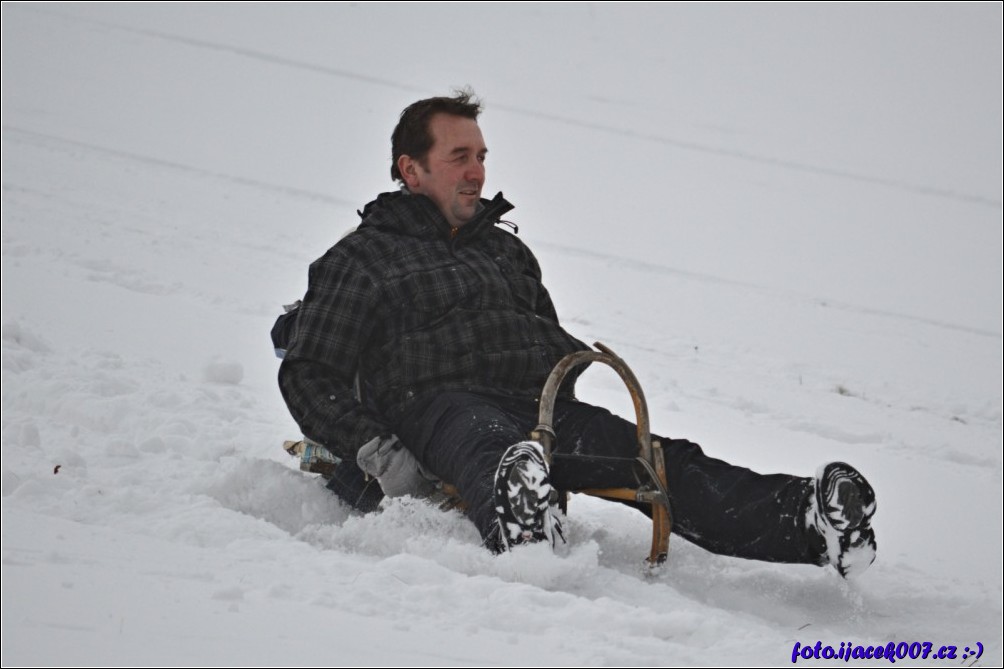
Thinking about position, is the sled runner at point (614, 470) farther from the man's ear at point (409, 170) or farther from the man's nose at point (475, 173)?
the man's ear at point (409, 170)

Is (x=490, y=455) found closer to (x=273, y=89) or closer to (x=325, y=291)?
(x=325, y=291)

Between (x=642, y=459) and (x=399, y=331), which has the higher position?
(x=399, y=331)

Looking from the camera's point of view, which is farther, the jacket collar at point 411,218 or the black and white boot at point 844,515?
the jacket collar at point 411,218

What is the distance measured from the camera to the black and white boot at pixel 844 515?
2635 millimetres

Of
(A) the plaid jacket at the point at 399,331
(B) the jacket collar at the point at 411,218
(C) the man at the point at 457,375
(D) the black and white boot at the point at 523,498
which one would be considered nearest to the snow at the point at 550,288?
(D) the black and white boot at the point at 523,498

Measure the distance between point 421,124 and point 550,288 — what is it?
12.6 ft

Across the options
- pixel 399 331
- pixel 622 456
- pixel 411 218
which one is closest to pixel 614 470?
pixel 622 456

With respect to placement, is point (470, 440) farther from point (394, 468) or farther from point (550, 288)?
point (550, 288)

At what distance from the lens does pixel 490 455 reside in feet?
9.37

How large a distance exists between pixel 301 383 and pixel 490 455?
1.98ft

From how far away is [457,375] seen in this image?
10.5ft

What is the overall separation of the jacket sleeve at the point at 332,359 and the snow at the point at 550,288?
0.85 ft

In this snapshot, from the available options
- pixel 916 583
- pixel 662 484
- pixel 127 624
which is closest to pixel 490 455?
pixel 662 484

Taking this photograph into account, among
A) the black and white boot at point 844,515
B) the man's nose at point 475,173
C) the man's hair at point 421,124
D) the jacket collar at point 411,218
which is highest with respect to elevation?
the man's hair at point 421,124
